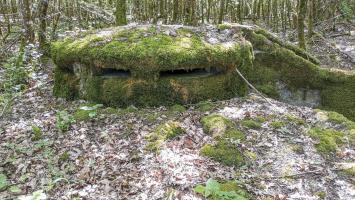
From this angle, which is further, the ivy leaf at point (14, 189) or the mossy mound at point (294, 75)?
the mossy mound at point (294, 75)

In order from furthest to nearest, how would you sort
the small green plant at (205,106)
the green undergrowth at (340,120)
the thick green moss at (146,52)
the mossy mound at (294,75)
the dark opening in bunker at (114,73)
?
1. the mossy mound at (294,75)
2. the dark opening in bunker at (114,73)
3. the small green plant at (205,106)
4. the thick green moss at (146,52)
5. the green undergrowth at (340,120)

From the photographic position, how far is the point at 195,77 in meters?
5.61

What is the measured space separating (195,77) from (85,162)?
2231mm

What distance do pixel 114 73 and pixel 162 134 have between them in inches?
63.2

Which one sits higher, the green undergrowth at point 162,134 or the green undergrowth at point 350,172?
the green undergrowth at point 162,134

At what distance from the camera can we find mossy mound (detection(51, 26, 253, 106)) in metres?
5.34

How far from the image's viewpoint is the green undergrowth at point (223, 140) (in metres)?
4.18

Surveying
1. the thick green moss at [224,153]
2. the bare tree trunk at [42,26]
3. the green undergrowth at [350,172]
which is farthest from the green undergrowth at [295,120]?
the bare tree trunk at [42,26]

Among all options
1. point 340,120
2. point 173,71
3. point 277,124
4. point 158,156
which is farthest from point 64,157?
point 340,120

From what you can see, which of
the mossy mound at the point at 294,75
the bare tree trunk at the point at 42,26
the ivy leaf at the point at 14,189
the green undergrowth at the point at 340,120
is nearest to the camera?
the ivy leaf at the point at 14,189

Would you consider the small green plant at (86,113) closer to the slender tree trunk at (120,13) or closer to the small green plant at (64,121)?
the small green plant at (64,121)

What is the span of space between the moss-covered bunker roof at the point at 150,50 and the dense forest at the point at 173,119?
0.06 feet

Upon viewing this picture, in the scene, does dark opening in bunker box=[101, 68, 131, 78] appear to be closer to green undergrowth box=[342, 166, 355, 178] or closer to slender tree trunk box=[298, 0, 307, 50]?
green undergrowth box=[342, 166, 355, 178]

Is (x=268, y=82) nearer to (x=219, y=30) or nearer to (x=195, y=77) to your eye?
(x=219, y=30)
